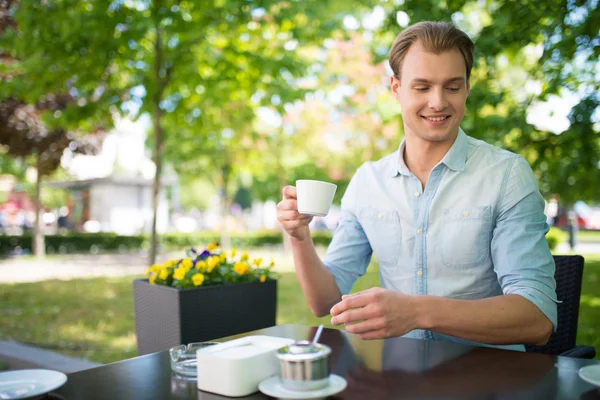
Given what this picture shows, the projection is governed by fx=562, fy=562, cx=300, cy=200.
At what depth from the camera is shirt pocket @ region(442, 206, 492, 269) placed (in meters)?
1.97

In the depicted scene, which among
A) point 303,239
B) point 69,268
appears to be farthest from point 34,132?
point 303,239

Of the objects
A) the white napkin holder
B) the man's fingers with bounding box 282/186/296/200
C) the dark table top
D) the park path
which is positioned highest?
the man's fingers with bounding box 282/186/296/200

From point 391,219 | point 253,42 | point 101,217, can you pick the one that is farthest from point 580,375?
point 101,217

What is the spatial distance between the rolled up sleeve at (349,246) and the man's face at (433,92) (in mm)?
414

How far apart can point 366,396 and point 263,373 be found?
0.73 feet

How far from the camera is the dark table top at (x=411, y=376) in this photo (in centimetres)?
118

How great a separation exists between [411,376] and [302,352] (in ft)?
1.08

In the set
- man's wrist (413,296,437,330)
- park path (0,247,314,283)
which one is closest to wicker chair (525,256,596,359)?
man's wrist (413,296,437,330)

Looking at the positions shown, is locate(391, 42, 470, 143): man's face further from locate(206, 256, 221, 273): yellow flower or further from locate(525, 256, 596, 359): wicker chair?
locate(206, 256, 221, 273): yellow flower

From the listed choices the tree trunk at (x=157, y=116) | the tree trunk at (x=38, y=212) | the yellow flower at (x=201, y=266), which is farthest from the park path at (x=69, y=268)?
the yellow flower at (x=201, y=266)

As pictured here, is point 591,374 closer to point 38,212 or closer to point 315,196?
point 315,196

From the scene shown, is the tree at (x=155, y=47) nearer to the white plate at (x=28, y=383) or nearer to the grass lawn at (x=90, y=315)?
the grass lawn at (x=90, y=315)

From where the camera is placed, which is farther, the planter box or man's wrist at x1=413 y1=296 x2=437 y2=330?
the planter box

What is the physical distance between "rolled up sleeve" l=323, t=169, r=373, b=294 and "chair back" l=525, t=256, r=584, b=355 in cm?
83
